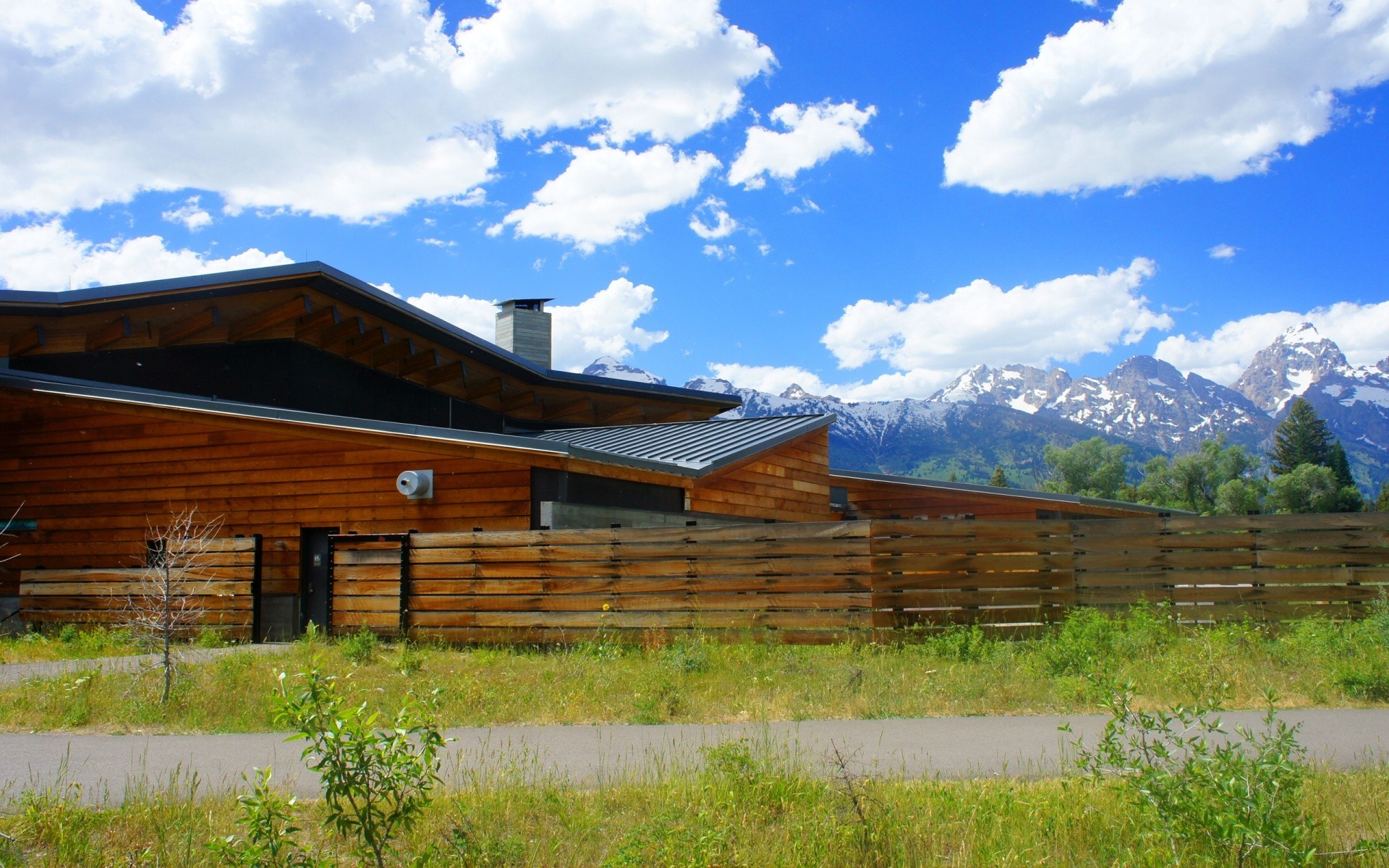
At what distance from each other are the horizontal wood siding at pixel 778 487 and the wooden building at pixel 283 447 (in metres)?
0.04

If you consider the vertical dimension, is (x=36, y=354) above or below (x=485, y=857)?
above

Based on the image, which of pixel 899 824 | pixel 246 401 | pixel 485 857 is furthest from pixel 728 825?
pixel 246 401

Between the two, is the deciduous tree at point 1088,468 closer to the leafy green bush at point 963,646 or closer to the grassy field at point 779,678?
the grassy field at point 779,678

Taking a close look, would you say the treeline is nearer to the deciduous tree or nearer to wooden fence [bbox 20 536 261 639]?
the deciduous tree

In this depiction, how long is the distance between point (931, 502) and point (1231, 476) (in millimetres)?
103105

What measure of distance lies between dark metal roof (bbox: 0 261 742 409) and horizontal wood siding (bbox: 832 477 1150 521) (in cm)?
886

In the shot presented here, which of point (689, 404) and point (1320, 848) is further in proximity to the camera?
point (689, 404)

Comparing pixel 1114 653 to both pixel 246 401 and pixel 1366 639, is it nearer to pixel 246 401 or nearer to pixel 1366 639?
pixel 1366 639

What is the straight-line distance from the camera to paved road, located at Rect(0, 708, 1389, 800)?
6.56 m

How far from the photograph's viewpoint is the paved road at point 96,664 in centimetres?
1061

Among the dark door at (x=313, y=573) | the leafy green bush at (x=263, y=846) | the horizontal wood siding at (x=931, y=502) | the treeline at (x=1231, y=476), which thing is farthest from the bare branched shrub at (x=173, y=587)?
the treeline at (x=1231, y=476)

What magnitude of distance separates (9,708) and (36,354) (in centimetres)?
1116

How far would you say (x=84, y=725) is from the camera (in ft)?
28.3

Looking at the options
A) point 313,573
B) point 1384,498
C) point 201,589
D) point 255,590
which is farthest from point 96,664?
point 1384,498
